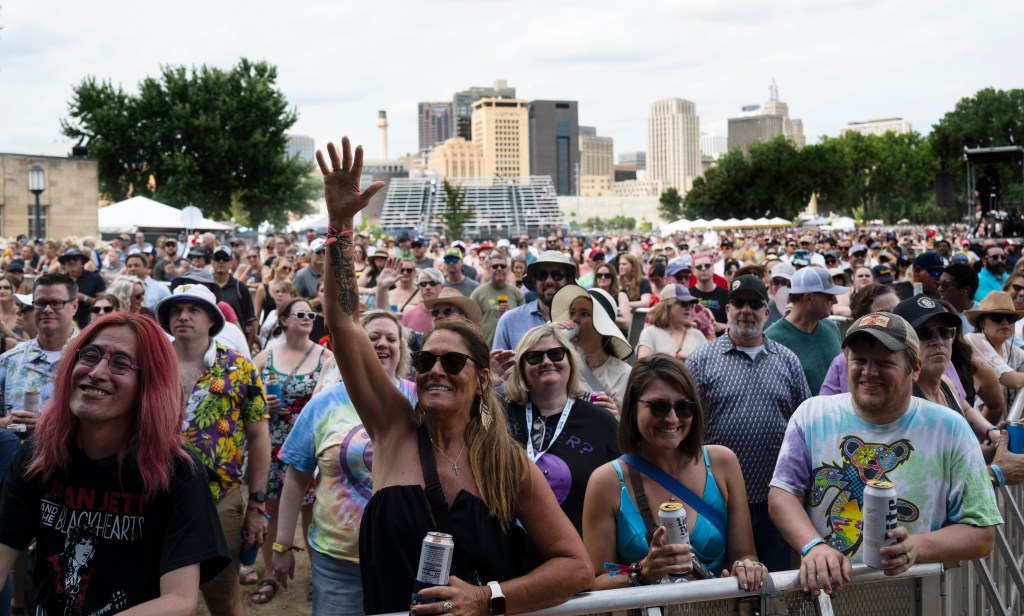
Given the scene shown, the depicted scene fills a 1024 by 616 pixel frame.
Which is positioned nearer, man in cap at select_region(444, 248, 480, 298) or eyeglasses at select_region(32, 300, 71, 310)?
eyeglasses at select_region(32, 300, 71, 310)

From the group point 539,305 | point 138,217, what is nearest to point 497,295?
point 539,305

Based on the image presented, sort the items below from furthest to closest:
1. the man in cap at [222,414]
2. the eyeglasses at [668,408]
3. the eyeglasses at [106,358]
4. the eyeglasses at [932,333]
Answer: the man in cap at [222,414], the eyeglasses at [932,333], the eyeglasses at [668,408], the eyeglasses at [106,358]

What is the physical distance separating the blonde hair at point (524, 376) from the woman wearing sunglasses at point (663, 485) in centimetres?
70

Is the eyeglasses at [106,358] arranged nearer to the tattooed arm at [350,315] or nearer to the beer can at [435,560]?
the tattooed arm at [350,315]

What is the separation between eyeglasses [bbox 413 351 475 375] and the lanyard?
43.0 inches

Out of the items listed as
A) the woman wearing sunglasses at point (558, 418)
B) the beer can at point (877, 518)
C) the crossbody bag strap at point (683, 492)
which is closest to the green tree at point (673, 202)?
the woman wearing sunglasses at point (558, 418)

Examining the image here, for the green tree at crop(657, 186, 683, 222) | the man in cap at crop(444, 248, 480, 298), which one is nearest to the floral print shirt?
the man in cap at crop(444, 248, 480, 298)

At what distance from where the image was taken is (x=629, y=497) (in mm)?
3342

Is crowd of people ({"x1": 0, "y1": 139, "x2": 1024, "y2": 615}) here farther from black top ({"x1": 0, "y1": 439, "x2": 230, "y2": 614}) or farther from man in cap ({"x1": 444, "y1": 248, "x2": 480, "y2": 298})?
man in cap ({"x1": 444, "y1": 248, "x2": 480, "y2": 298})

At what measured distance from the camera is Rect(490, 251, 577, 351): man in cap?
21.8ft

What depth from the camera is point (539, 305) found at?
Result: 22.3ft

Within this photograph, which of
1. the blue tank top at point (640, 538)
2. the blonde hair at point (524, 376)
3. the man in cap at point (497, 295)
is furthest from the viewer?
the man in cap at point (497, 295)

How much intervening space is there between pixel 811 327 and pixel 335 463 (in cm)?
315

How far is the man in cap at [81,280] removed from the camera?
992cm
